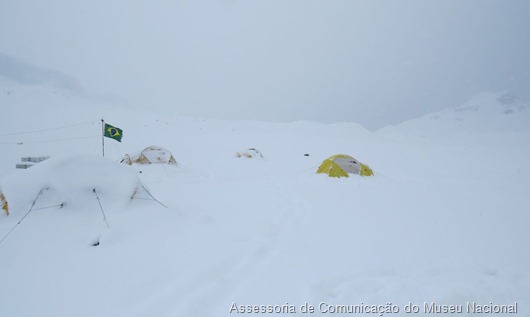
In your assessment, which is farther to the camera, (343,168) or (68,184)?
(343,168)

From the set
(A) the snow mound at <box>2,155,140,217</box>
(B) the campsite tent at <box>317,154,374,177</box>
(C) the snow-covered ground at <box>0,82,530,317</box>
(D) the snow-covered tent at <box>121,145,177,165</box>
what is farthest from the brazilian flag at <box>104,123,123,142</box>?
(B) the campsite tent at <box>317,154,374,177</box>

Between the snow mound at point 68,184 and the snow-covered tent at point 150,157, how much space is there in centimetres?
1013

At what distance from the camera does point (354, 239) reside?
569 centimetres

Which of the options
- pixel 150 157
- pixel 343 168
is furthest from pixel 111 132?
pixel 343 168

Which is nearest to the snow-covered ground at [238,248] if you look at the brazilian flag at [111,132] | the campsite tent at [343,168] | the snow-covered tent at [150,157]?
the campsite tent at [343,168]

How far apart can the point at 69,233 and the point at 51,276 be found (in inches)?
61.3

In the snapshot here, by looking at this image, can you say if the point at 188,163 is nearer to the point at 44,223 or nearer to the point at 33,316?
the point at 44,223

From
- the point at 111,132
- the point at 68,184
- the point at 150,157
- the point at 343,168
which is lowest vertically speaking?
the point at 68,184

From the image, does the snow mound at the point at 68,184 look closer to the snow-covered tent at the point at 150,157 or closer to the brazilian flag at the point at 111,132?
the brazilian flag at the point at 111,132

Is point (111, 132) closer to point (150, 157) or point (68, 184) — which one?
point (150, 157)

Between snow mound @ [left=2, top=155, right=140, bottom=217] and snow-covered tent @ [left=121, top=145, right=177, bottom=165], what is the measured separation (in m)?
10.1

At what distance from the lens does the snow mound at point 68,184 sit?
18.5 ft

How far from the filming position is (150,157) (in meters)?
16.3

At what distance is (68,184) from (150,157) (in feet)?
35.6
